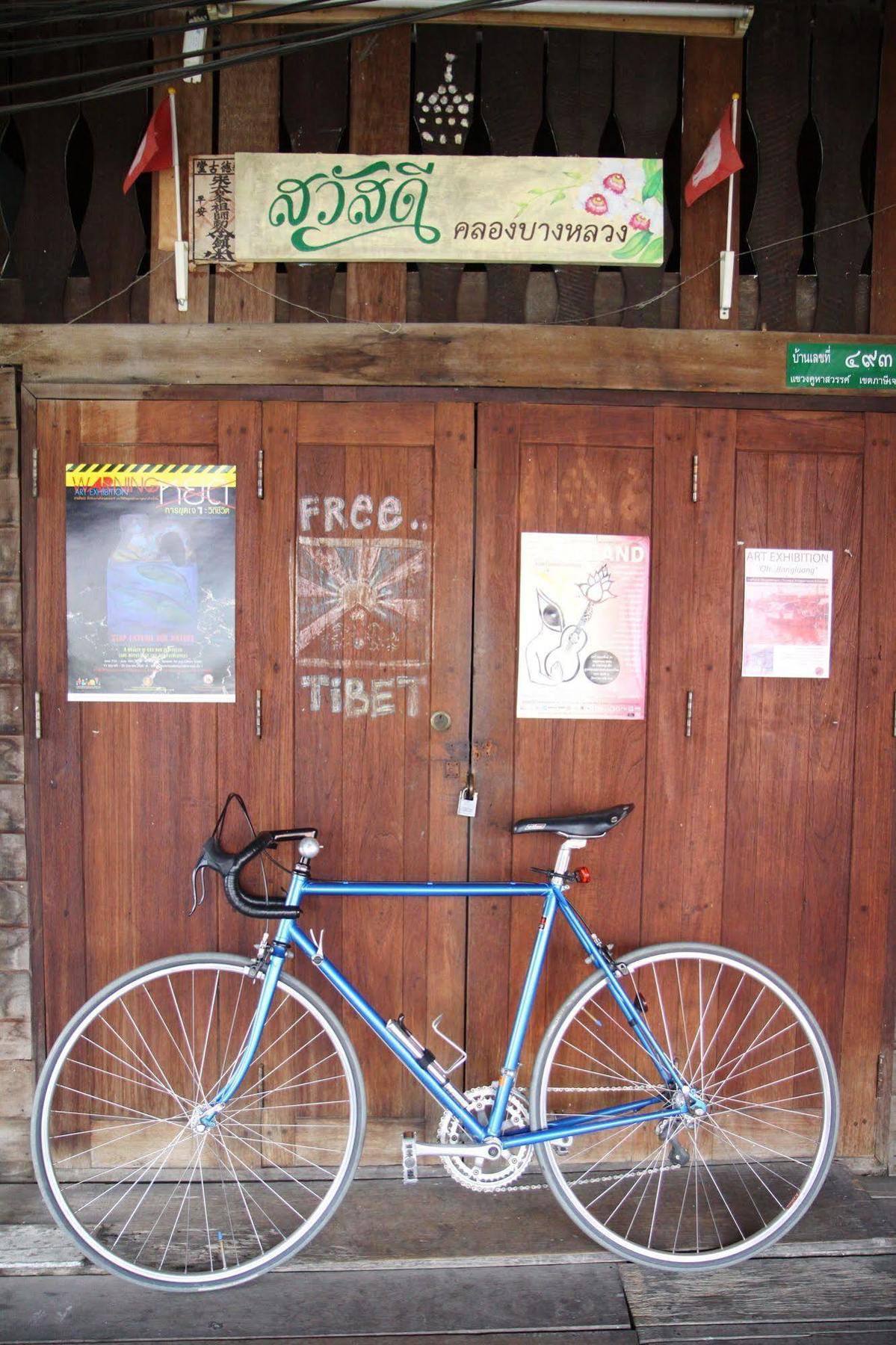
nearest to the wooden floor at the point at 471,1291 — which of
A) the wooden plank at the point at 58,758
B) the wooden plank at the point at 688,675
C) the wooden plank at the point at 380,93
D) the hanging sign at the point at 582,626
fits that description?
the wooden plank at the point at 58,758

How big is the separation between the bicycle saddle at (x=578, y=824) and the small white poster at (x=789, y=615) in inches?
29.3

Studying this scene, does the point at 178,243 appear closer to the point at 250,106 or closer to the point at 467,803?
the point at 250,106

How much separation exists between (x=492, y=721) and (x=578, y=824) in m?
0.46

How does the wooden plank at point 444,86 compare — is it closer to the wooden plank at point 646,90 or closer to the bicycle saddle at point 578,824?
the wooden plank at point 646,90

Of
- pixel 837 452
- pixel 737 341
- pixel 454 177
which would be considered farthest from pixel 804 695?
pixel 454 177

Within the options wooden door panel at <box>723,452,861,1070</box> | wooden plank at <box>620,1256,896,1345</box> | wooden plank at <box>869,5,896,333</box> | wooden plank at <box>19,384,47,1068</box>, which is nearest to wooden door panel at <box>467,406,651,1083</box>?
wooden door panel at <box>723,452,861,1070</box>

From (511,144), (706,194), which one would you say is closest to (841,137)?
(706,194)

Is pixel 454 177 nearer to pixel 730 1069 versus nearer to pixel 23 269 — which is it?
pixel 23 269

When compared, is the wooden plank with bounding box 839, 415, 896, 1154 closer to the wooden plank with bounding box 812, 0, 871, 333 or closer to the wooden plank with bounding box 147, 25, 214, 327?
the wooden plank with bounding box 812, 0, 871, 333

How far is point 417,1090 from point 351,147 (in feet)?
10.5

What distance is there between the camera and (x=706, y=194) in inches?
120

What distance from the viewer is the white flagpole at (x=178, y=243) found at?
9.66 feet

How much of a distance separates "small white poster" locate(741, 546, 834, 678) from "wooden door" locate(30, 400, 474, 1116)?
997 mm

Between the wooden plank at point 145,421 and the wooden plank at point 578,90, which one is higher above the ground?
the wooden plank at point 578,90
